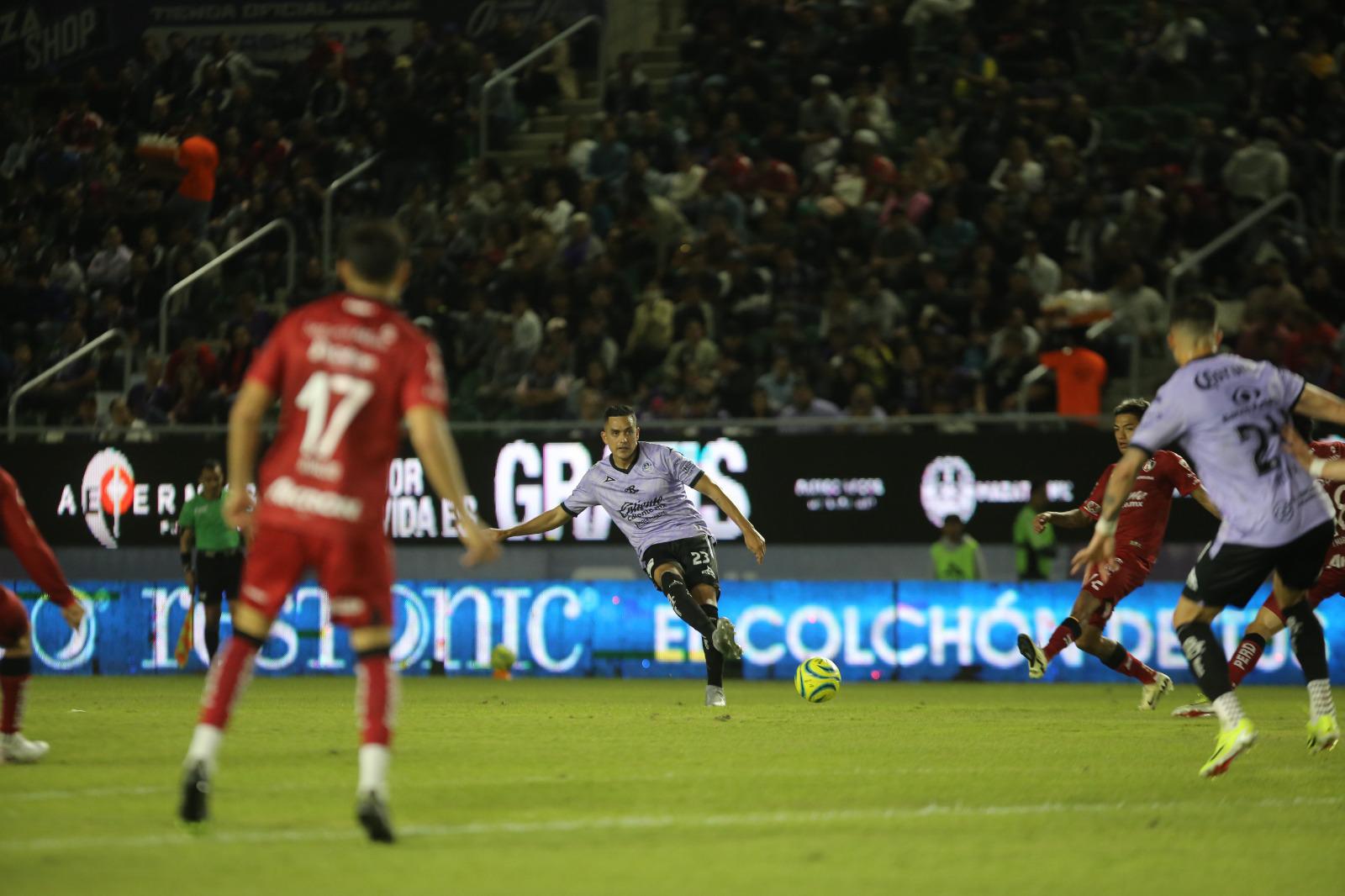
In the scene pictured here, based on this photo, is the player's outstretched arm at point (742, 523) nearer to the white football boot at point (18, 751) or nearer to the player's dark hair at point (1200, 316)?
the player's dark hair at point (1200, 316)

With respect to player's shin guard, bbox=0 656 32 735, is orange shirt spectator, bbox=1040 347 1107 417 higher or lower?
higher

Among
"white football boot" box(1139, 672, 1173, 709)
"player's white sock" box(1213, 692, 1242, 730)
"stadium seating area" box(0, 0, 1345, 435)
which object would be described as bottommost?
"white football boot" box(1139, 672, 1173, 709)

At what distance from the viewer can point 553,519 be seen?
594 inches

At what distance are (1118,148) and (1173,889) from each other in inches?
716

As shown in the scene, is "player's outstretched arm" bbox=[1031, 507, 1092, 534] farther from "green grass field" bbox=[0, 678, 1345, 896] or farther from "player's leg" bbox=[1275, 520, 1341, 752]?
"player's leg" bbox=[1275, 520, 1341, 752]

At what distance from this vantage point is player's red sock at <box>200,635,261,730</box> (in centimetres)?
735

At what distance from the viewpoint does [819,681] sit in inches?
611

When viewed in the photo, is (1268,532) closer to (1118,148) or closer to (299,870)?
(299,870)

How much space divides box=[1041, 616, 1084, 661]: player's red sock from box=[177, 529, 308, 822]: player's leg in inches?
354

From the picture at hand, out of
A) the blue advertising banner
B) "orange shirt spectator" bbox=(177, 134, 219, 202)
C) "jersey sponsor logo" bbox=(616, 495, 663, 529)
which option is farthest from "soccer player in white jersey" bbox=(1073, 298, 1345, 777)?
"orange shirt spectator" bbox=(177, 134, 219, 202)

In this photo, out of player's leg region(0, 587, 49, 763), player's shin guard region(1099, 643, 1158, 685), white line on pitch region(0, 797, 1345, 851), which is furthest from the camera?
player's shin guard region(1099, 643, 1158, 685)

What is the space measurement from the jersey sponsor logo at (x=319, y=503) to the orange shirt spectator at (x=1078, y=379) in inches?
565

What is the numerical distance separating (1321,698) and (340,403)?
6505 mm

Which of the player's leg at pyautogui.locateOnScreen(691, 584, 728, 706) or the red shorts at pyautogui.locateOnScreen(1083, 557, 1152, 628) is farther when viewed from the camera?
the red shorts at pyautogui.locateOnScreen(1083, 557, 1152, 628)
